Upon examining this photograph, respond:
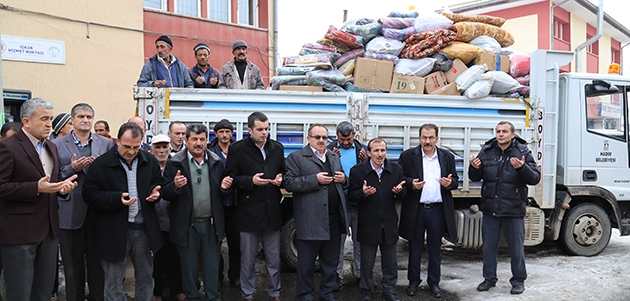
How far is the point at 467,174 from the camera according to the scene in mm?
6582

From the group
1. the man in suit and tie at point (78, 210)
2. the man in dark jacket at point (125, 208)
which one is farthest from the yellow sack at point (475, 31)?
the man in suit and tie at point (78, 210)

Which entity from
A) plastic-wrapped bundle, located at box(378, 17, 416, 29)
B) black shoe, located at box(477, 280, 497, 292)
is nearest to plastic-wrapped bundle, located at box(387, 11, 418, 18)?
plastic-wrapped bundle, located at box(378, 17, 416, 29)

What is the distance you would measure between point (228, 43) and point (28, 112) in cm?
1134

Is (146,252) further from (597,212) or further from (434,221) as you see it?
(597,212)

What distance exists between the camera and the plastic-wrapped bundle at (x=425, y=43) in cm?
688

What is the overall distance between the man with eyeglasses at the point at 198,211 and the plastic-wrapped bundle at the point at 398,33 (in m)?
3.20

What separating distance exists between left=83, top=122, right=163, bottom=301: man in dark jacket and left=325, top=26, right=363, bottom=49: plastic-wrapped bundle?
3.26 metres

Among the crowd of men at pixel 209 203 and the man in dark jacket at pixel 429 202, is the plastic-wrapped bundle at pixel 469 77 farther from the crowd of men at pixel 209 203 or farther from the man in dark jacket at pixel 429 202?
the man in dark jacket at pixel 429 202

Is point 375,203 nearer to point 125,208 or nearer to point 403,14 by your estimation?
point 125,208

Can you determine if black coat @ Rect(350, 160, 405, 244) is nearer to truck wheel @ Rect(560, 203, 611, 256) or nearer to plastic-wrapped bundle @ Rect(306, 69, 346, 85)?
plastic-wrapped bundle @ Rect(306, 69, 346, 85)

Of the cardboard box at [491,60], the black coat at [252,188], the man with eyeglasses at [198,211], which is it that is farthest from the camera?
the cardboard box at [491,60]

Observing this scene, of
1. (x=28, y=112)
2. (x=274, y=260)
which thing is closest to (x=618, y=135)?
(x=274, y=260)

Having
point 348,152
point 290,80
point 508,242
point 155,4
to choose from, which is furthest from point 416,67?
point 155,4

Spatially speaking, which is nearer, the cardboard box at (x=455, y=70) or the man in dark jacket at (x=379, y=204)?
the man in dark jacket at (x=379, y=204)
